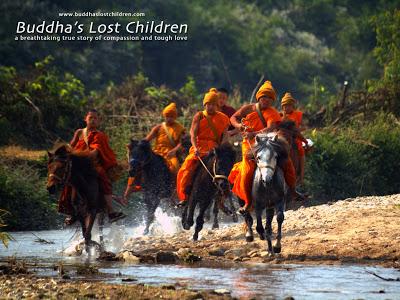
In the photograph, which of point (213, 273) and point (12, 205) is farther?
point (12, 205)

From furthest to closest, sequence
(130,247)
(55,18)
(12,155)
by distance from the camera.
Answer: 1. (55,18)
2. (12,155)
3. (130,247)

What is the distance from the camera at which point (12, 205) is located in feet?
81.3

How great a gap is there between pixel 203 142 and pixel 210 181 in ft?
2.14

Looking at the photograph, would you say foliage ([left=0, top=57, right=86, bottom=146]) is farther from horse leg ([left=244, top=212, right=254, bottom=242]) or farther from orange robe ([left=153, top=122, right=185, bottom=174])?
horse leg ([left=244, top=212, right=254, bottom=242])

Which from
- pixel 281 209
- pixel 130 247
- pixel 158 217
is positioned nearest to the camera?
pixel 281 209

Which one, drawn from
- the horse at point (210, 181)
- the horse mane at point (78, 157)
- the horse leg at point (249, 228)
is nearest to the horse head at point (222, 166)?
the horse at point (210, 181)

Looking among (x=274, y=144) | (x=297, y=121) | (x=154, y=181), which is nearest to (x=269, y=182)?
(x=274, y=144)

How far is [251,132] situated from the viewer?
19.3 meters

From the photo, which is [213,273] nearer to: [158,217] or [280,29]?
[158,217]

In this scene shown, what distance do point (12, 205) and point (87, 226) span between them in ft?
18.6

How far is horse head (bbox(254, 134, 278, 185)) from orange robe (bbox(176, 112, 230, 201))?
313 cm

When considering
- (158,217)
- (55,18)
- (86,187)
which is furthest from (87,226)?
(55,18)

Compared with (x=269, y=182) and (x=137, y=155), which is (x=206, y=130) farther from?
(x=269, y=182)

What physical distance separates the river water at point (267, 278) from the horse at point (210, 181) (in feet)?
9.45
